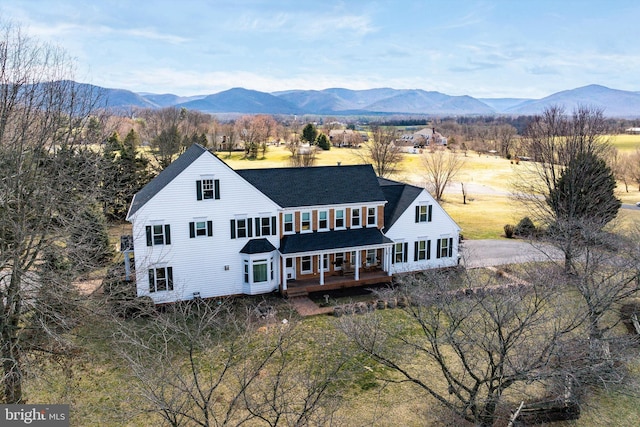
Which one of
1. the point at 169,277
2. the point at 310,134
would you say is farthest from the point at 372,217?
the point at 310,134

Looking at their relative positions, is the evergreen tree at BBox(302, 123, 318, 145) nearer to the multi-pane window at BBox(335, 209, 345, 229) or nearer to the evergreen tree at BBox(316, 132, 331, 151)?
the evergreen tree at BBox(316, 132, 331, 151)

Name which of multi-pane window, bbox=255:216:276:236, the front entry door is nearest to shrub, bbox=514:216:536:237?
the front entry door

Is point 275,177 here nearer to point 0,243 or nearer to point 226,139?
point 0,243

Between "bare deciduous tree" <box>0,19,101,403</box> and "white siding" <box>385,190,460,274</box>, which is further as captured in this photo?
"white siding" <box>385,190,460,274</box>

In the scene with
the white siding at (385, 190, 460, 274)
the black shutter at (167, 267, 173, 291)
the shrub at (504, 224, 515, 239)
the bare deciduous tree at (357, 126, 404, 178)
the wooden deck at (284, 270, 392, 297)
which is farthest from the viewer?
the bare deciduous tree at (357, 126, 404, 178)

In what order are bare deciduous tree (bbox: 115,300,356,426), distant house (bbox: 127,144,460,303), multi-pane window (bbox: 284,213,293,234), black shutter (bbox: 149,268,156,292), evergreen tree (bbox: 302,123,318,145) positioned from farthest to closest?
1. evergreen tree (bbox: 302,123,318,145)
2. multi-pane window (bbox: 284,213,293,234)
3. distant house (bbox: 127,144,460,303)
4. black shutter (bbox: 149,268,156,292)
5. bare deciduous tree (bbox: 115,300,356,426)

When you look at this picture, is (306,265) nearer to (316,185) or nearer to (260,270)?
(260,270)
